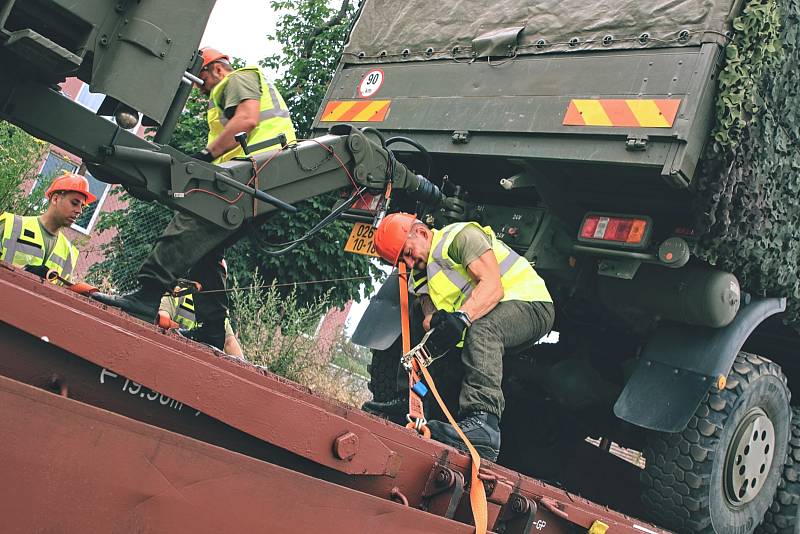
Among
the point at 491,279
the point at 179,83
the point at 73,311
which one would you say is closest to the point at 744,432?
the point at 491,279

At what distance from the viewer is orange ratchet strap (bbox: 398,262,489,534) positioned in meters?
2.29

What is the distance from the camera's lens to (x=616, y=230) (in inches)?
152

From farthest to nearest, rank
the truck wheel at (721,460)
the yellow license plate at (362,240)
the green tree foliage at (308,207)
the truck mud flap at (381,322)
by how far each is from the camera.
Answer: the green tree foliage at (308,207) < the truck mud flap at (381,322) < the yellow license plate at (362,240) < the truck wheel at (721,460)

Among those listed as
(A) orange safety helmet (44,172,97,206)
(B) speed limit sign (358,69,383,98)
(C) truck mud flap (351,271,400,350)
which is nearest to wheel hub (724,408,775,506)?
(C) truck mud flap (351,271,400,350)

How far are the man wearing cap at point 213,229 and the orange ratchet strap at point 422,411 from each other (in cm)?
97

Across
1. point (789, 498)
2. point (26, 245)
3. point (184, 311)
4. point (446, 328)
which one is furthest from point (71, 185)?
point (789, 498)

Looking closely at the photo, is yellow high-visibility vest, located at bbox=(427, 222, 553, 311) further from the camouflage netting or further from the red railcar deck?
the red railcar deck

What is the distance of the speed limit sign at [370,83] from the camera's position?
4539 millimetres

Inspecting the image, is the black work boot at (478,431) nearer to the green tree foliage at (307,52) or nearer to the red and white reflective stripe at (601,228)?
the red and white reflective stripe at (601,228)

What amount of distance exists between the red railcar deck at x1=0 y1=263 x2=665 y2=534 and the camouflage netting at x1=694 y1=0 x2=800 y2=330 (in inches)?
82.5

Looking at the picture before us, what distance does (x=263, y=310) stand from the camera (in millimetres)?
7137

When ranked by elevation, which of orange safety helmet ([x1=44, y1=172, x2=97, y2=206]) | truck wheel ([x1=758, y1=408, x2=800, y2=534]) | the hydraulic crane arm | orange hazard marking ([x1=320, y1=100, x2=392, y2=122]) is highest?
orange hazard marking ([x1=320, y1=100, x2=392, y2=122])

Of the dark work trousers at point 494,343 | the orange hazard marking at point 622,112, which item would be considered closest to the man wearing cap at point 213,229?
the dark work trousers at point 494,343

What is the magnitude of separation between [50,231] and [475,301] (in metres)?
2.77
